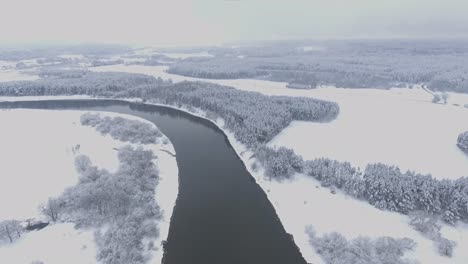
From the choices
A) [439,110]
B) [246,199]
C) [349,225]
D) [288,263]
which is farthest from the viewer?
[439,110]

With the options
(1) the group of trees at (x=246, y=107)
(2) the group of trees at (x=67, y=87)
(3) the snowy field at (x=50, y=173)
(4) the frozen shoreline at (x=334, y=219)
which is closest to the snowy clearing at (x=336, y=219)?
(4) the frozen shoreline at (x=334, y=219)

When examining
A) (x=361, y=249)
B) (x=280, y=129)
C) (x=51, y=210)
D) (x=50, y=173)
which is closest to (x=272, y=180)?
(x=361, y=249)

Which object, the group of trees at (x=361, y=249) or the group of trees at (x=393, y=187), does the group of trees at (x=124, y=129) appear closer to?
the group of trees at (x=393, y=187)

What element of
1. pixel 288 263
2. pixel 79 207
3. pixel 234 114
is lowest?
pixel 288 263

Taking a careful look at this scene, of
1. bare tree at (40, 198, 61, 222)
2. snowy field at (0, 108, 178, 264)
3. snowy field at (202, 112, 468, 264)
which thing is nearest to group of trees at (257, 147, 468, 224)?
snowy field at (202, 112, 468, 264)

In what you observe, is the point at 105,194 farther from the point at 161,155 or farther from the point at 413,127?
the point at 413,127

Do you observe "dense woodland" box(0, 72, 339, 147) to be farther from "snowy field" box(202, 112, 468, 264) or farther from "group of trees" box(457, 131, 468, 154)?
"group of trees" box(457, 131, 468, 154)

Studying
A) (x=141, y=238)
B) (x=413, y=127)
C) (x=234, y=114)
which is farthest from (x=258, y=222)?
(x=413, y=127)
